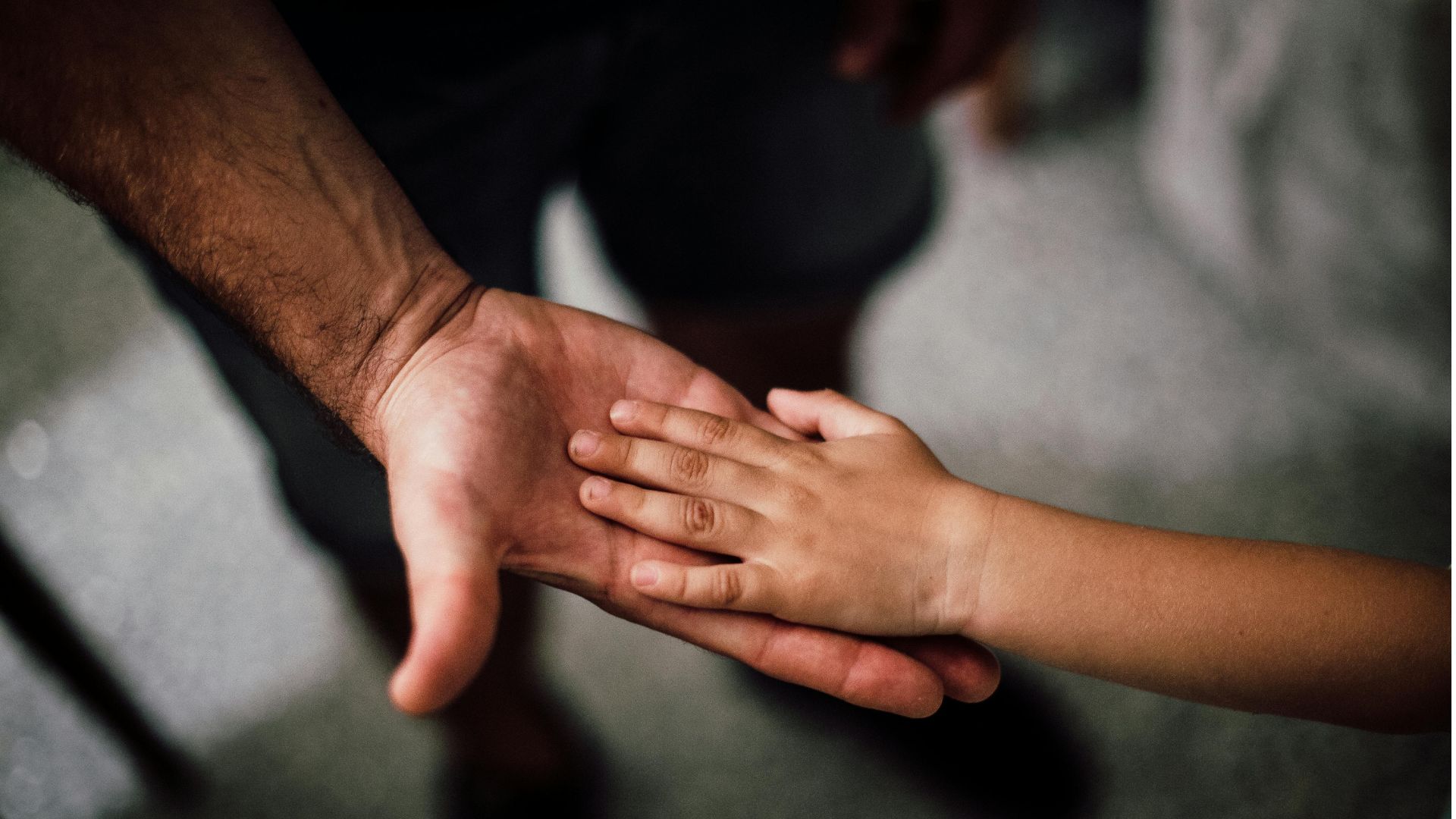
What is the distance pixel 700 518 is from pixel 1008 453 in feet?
1.71

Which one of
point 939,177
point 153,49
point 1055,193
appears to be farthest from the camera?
point 1055,193

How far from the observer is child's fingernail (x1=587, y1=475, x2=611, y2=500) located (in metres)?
0.45

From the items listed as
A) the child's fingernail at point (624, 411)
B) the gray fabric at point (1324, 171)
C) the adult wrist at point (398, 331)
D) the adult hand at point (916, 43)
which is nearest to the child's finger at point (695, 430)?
the child's fingernail at point (624, 411)

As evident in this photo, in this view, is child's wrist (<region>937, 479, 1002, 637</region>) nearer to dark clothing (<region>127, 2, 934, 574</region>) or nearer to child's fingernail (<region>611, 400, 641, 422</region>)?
child's fingernail (<region>611, 400, 641, 422</region>)

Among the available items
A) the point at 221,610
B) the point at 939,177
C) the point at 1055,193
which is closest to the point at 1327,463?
the point at 939,177

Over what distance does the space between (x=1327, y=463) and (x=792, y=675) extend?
604 millimetres

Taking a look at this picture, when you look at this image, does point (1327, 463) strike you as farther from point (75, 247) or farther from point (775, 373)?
point (75, 247)

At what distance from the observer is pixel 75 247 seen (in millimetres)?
484

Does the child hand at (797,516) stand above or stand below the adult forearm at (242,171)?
below

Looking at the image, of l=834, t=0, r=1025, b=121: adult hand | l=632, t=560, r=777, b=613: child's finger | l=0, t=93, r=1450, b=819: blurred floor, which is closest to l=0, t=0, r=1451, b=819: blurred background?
l=0, t=93, r=1450, b=819: blurred floor

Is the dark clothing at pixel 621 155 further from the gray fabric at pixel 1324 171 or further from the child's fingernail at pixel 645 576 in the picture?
the gray fabric at pixel 1324 171

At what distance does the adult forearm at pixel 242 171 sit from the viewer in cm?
Answer: 44

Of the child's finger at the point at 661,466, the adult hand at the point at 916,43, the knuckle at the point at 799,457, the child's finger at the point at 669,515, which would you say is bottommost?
the child's finger at the point at 669,515

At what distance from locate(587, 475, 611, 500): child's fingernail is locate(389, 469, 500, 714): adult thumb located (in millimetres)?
69
